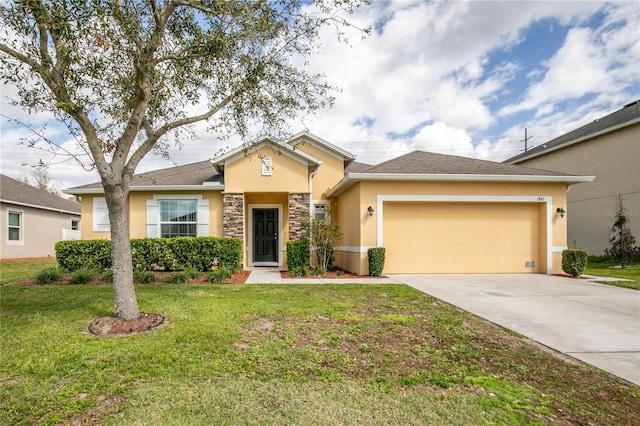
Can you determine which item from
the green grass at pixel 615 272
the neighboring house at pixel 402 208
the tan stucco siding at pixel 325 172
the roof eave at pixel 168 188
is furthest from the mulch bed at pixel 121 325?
the green grass at pixel 615 272

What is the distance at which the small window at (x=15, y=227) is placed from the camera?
53.9 ft

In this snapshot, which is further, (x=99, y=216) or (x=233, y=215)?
(x=99, y=216)

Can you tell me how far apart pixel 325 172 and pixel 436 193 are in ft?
15.4

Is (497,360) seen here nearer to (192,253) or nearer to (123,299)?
(123,299)

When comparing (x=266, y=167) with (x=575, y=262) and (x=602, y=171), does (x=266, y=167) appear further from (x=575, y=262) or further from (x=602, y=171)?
(x=602, y=171)

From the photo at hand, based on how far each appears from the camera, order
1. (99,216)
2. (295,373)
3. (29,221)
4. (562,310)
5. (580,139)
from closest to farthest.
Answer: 1. (295,373)
2. (562,310)
3. (99,216)
4. (580,139)
5. (29,221)

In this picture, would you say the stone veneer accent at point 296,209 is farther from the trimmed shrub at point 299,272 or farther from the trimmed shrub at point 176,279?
the trimmed shrub at point 176,279

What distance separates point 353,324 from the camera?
493cm

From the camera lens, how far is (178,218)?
11.8 meters

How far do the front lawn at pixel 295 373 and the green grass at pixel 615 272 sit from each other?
641 cm

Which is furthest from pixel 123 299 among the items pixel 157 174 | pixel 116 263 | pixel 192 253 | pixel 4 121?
pixel 157 174

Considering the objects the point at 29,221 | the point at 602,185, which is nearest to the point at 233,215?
the point at 29,221

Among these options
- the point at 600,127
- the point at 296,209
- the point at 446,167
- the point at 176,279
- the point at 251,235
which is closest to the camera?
the point at 176,279

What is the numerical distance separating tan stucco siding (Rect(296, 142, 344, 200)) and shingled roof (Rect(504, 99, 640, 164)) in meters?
11.8
